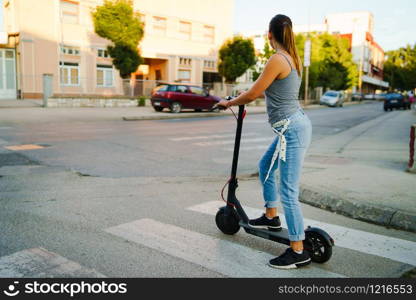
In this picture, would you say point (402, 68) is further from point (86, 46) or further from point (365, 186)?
point (365, 186)

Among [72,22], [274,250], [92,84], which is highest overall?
[72,22]

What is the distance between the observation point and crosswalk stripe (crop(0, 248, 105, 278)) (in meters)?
3.05

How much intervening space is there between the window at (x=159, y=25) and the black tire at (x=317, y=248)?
126ft

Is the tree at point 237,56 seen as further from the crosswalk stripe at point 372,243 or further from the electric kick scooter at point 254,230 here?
the electric kick scooter at point 254,230

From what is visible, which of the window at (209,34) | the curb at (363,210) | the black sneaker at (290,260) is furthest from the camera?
the window at (209,34)

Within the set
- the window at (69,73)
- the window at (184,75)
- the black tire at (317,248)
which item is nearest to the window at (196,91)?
the window at (69,73)

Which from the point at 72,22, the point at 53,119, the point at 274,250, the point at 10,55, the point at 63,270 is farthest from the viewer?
the point at 72,22

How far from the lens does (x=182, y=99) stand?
23.7 meters

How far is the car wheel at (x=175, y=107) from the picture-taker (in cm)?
2332

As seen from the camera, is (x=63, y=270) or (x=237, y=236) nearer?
(x=63, y=270)

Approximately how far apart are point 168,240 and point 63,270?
Answer: 3.43 ft

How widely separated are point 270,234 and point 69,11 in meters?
33.4

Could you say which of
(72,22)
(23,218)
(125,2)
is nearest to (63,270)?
(23,218)

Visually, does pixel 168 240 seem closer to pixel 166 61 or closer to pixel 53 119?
pixel 53 119
